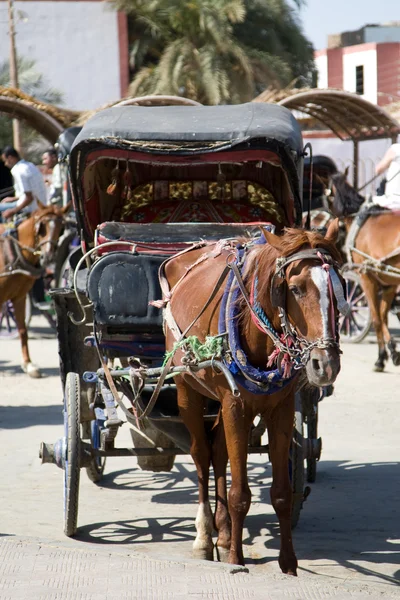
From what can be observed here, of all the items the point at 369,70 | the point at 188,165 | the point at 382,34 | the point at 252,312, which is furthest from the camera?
the point at 382,34

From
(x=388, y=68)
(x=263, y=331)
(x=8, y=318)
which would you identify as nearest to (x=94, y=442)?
(x=263, y=331)

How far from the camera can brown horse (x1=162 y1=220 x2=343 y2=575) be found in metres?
4.27

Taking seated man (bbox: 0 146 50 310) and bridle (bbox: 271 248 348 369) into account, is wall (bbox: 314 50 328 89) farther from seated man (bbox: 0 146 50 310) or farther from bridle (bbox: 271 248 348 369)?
bridle (bbox: 271 248 348 369)

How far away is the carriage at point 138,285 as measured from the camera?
5.47 metres

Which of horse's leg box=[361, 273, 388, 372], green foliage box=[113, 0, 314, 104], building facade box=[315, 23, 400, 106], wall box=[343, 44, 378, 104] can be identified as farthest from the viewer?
green foliage box=[113, 0, 314, 104]

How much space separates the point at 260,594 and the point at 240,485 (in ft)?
2.75

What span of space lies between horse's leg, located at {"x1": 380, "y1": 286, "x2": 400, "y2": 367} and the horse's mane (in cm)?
141

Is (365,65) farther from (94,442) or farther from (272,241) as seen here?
(272,241)

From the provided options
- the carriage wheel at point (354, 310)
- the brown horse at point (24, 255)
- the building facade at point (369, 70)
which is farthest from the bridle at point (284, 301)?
the building facade at point (369, 70)

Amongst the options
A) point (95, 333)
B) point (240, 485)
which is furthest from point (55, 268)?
point (240, 485)

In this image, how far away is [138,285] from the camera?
547 centimetres

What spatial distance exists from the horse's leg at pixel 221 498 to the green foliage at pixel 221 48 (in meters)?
21.2

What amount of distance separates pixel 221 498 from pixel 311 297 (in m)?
1.59

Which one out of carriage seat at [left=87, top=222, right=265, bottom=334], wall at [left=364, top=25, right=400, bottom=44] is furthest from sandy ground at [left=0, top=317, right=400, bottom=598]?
wall at [left=364, top=25, right=400, bottom=44]
